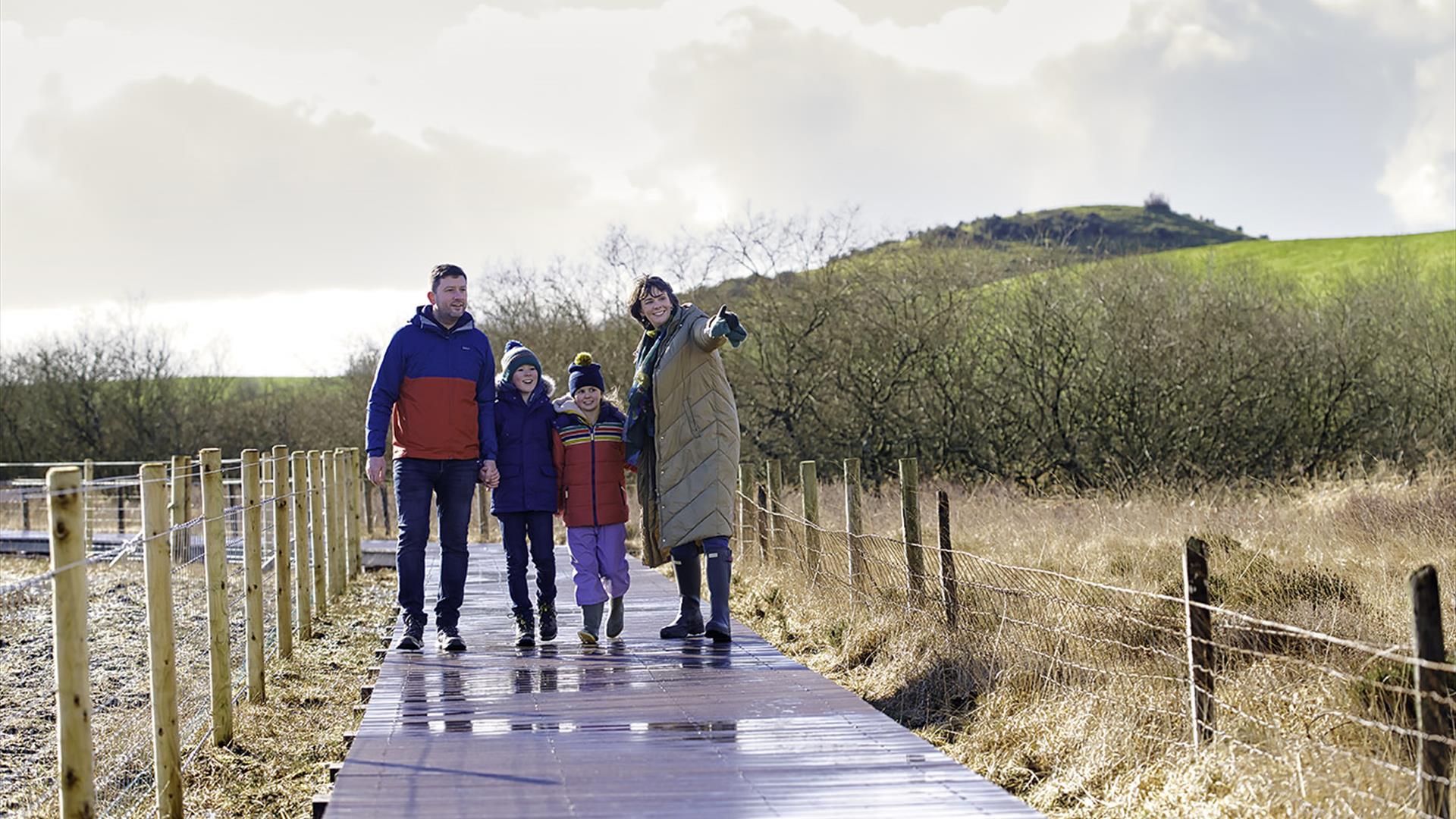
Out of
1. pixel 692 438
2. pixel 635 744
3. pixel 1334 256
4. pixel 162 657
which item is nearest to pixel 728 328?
pixel 692 438

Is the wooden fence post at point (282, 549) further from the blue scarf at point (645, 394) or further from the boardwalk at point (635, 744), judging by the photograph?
the blue scarf at point (645, 394)

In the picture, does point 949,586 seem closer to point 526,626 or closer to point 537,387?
point 526,626

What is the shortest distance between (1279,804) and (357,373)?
33768mm

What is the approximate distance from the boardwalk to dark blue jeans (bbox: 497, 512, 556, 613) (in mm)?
332

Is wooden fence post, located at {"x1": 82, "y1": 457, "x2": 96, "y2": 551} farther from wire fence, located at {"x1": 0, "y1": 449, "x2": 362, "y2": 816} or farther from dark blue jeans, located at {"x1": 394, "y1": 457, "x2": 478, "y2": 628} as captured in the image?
dark blue jeans, located at {"x1": 394, "y1": 457, "x2": 478, "y2": 628}

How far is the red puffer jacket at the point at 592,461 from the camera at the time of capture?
7.45m

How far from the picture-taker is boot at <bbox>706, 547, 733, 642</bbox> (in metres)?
7.35

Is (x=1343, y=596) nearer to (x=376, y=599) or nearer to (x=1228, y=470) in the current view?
(x=376, y=599)

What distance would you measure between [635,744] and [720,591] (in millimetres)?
2338

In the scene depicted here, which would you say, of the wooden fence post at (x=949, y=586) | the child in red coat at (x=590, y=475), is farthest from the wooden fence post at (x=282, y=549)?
the wooden fence post at (x=949, y=586)

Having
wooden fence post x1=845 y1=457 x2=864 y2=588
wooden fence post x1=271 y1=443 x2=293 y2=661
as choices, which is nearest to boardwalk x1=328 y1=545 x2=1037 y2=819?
wooden fence post x1=271 y1=443 x2=293 y2=661

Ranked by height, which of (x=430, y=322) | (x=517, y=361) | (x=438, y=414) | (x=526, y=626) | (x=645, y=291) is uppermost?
(x=645, y=291)

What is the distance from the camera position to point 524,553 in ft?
25.3

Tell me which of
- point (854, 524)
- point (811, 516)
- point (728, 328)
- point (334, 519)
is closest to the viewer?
point (728, 328)
